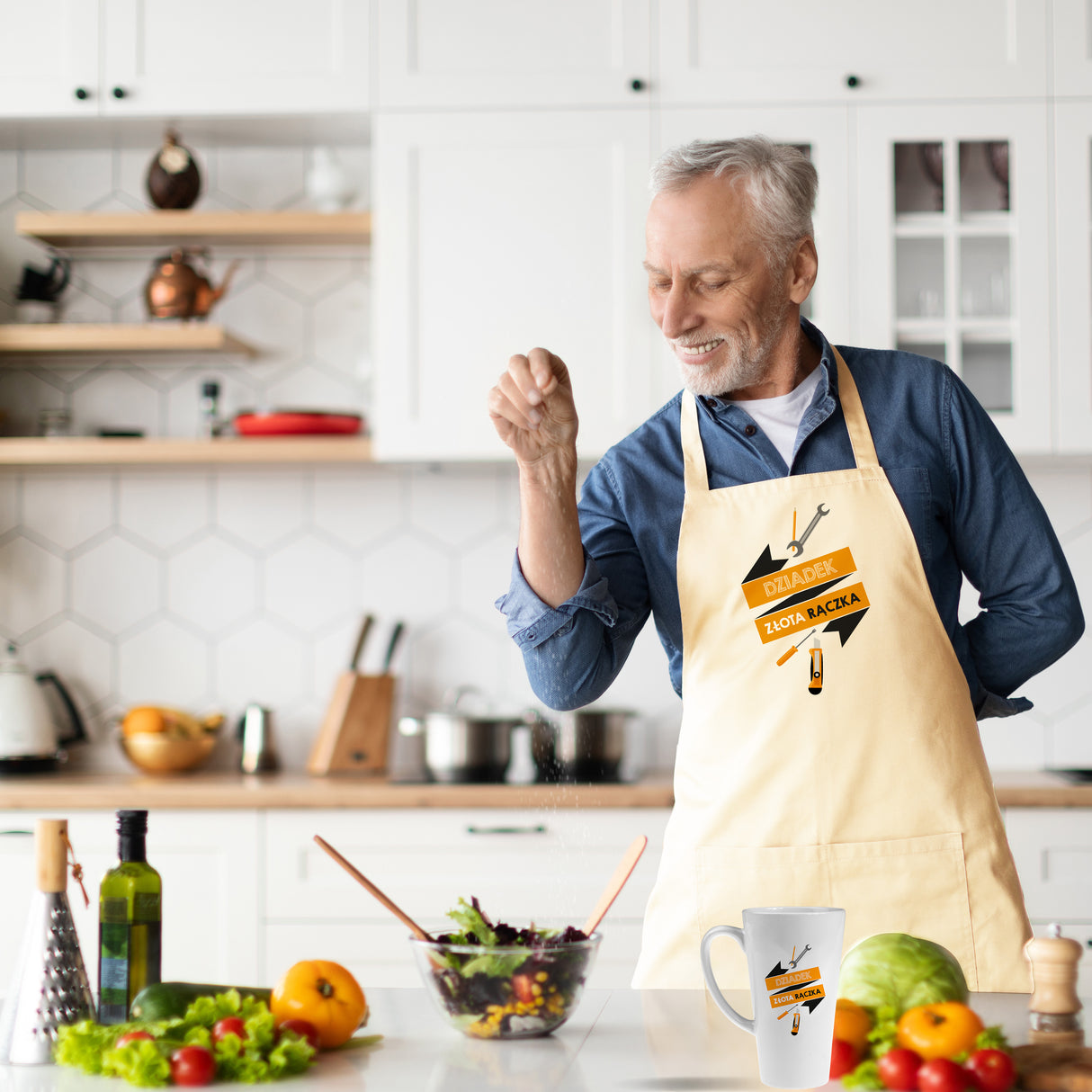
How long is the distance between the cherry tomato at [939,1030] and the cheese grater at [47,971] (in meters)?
0.61

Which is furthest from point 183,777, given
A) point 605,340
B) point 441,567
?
point 605,340

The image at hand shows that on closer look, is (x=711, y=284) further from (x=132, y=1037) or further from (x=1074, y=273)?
Answer: (x=1074, y=273)

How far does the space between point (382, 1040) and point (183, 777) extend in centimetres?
188

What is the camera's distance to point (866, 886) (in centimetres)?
135

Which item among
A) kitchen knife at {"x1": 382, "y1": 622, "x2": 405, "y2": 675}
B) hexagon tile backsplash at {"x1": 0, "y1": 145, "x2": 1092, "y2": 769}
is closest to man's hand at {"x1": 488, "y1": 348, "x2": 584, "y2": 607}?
kitchen knife at {"x1": 382, "y1": 622, "x2": 405, "y2": 675}

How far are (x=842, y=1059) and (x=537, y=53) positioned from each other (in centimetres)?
227

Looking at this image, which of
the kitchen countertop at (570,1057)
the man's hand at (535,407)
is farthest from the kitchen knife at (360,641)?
the kitchen countertop at (570,1057)

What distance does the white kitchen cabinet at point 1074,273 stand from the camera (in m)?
2.56

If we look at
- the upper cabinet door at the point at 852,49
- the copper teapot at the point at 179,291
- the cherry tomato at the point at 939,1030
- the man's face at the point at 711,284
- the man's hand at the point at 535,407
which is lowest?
the cherry tomato at the point at 939,1030

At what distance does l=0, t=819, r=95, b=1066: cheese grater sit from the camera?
935mm

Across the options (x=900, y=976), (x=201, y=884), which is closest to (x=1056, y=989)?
(x=900, y=976)

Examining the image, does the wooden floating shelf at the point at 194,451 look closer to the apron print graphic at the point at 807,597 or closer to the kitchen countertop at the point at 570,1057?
the apron print graphic at the point at 807,597

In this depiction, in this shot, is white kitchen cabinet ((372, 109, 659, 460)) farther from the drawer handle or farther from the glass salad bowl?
the glass salad bowl

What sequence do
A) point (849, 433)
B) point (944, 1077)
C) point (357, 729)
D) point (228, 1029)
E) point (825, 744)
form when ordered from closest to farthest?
point (944, 1077) < point (228, 1029) < point (825, 744) < point (849, 433) < point (357, 729)
